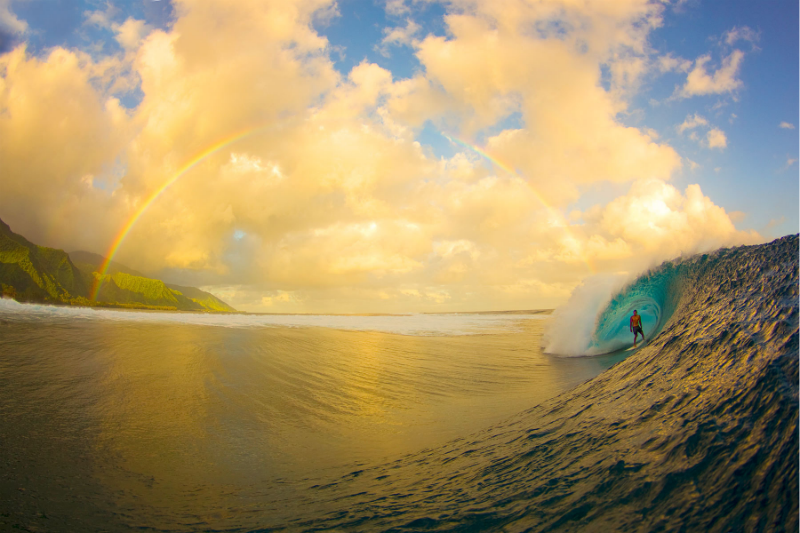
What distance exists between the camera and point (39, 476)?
151 inches

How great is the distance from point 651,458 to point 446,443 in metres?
2.62

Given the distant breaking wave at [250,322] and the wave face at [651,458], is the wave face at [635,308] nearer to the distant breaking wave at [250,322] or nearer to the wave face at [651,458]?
the wave face at [651,458]

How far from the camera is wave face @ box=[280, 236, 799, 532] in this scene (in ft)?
7.97

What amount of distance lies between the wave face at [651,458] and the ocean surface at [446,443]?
0.05ft

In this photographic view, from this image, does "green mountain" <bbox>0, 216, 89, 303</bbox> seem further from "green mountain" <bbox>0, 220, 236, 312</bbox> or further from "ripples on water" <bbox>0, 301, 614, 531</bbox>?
"ripples on water" <bbox>0, 301, 614, 531</bbox>

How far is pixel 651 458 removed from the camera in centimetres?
297

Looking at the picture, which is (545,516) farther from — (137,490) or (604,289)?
(604,289)

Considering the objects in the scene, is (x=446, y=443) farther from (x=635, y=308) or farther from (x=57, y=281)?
(x=57, y=281)

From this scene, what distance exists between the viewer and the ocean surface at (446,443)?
8.75 feet

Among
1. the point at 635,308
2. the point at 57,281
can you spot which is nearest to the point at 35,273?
the point at 57,281

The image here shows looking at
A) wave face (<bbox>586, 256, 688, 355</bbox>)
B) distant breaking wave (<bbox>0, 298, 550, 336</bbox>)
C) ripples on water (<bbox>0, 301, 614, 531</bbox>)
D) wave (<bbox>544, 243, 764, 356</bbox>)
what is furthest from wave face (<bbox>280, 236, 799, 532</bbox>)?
distant breaking wave (<bbox>0, 298, 550, 336</bbox>)

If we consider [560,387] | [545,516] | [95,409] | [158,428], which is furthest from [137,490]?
[560,387]

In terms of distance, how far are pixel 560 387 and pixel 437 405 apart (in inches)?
122

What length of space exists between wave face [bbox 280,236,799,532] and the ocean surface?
17 mm
